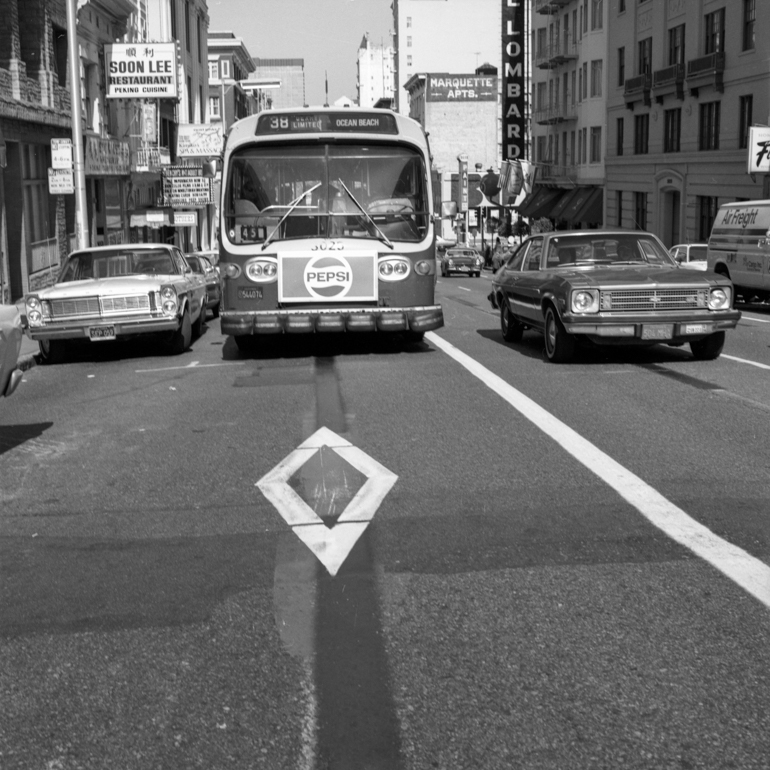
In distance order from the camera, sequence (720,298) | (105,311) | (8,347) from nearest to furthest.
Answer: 1. (8,347)
2. (720,298)
3. (105,311)

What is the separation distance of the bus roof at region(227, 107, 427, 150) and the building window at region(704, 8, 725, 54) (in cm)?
3278

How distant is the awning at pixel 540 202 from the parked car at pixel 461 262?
10695 mm

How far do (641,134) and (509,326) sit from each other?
40.0m

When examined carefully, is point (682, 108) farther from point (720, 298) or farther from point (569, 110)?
point (720, 298)

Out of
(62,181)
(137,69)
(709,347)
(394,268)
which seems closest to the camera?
(709,347)

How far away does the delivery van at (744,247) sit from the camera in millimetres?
26234

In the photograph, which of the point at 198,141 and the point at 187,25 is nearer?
the point at 198,141

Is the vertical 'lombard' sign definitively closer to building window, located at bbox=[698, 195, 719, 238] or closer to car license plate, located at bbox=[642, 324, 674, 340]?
building window, located at bbox=[698, 195, 719, 238]

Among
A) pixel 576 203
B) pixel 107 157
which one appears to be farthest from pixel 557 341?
pixel 576 203

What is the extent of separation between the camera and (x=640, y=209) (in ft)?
180

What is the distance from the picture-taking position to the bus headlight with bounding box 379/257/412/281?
1519 centimetres

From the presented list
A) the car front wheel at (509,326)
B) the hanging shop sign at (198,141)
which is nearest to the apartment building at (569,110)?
the hanging shop sign at (198,141)

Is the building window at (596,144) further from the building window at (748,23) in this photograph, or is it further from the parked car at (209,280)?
the parked car at (209,280)

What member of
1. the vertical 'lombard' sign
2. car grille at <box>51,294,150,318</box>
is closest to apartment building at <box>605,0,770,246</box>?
the vertical 'lombard' sign
